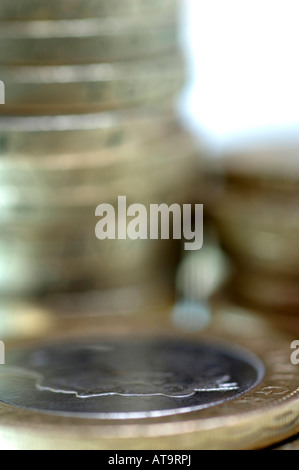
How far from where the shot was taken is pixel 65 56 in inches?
39.5

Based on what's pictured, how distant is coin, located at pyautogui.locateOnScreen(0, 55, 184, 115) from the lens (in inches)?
39.7

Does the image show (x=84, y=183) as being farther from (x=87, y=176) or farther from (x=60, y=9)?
(x=60, y=9)

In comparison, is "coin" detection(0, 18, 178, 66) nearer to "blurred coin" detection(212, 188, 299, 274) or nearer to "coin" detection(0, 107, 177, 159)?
"coin" detection(0, 107, 177, 159)

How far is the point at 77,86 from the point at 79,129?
47 millimetres

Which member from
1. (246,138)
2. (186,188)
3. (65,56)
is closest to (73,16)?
(65,56)

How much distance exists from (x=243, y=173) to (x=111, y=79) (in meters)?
0.24

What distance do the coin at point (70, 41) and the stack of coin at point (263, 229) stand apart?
243 mm

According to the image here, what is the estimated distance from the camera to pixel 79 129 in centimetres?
103

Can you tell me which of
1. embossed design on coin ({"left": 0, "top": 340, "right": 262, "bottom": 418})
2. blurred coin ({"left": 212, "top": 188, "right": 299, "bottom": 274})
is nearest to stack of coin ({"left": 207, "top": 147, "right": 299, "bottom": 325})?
blurred coin ({"left": 212, "top": 188, "right": 299, "bottom": 274})

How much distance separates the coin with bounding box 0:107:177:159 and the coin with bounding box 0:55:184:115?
0.01 metres

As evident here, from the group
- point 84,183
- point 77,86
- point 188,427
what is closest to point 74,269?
point 84,183
